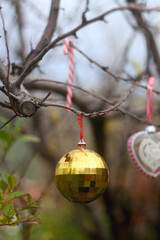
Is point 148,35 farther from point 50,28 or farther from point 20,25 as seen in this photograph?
point 50,28

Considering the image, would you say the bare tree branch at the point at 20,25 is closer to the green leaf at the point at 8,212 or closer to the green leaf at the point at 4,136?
the green leaf at the point at 4,136

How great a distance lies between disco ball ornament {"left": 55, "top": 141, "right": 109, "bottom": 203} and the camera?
891 millimetres

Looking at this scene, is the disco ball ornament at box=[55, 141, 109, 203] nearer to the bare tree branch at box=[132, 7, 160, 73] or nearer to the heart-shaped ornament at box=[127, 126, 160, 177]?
the heart-shaped ornament at box=[127, 126, 160, 177]

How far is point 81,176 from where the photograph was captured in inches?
34.9

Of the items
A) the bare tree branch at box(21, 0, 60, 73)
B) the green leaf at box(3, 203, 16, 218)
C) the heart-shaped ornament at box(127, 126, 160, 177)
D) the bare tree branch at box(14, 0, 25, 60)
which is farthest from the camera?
the bare tree branch at box(14, 0, 25, 60)

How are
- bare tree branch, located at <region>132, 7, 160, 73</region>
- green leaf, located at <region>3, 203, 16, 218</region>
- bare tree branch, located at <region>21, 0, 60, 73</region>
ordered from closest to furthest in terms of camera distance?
green leaf, located at <region>3, 203, 16, 218</region>
bare tree branch, located at <region>21, 0, 60, 73</region>
bare tree branch, located at <region>132, 7, 160, 73</region>

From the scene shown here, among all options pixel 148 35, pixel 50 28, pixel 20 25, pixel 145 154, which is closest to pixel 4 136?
pixel 50 28

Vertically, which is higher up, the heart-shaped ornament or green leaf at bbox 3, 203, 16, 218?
the heart-shaped ornament

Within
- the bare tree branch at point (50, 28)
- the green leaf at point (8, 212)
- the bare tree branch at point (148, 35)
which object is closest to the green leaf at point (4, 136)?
the bare tree branch at point (50, 28)

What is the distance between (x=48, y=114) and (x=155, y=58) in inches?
56.8

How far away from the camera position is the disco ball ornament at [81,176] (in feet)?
2.92

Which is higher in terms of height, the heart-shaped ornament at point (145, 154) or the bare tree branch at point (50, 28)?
the bare tree branch at point (50, 28)

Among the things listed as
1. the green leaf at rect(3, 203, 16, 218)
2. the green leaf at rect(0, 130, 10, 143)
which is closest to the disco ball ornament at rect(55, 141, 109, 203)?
the green leaf at rect(3, 203, 16, 218)

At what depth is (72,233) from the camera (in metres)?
3.35
